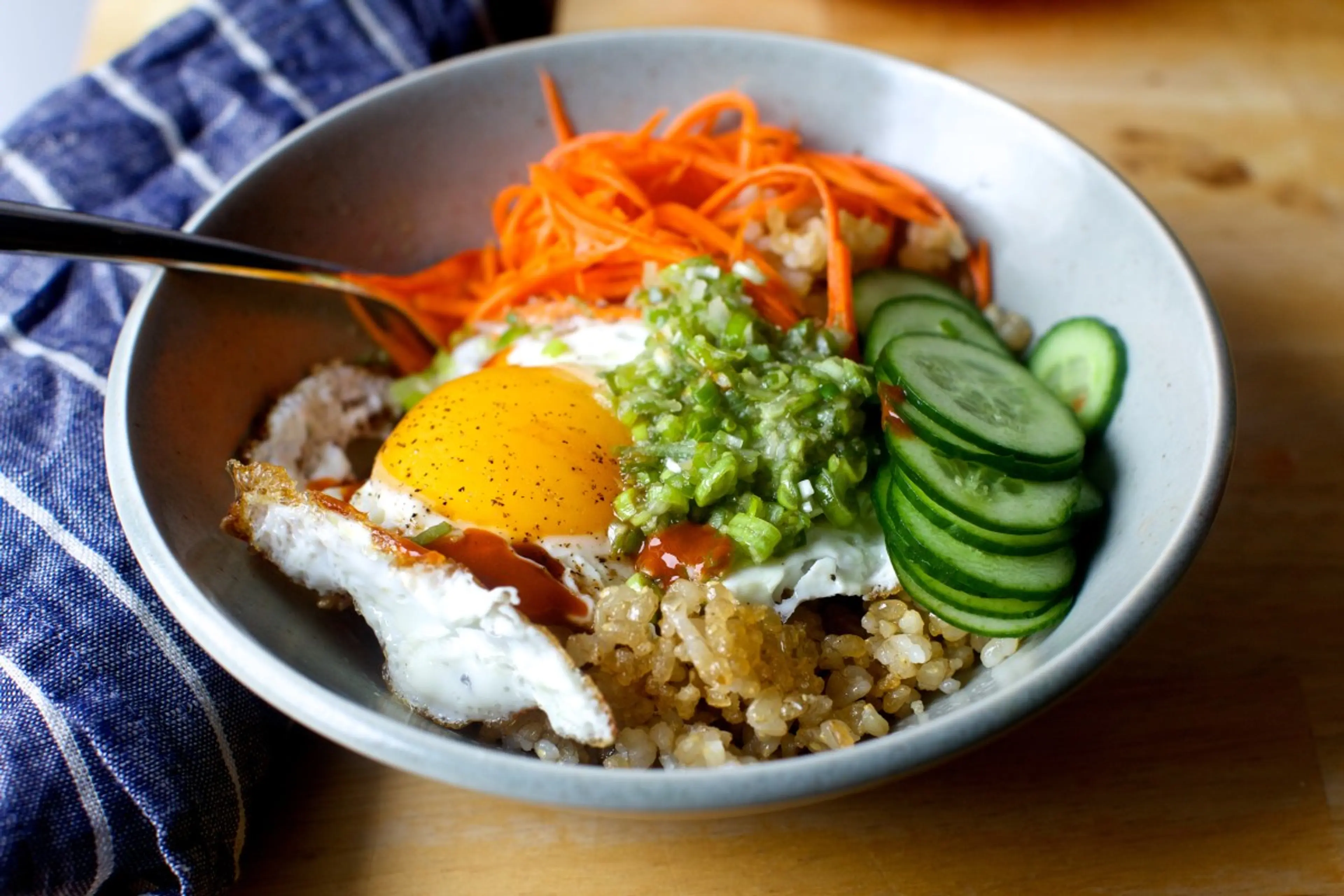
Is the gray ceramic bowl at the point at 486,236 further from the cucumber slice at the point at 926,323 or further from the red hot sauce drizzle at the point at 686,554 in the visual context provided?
the red hot sauce drizzle at the point at 686,554

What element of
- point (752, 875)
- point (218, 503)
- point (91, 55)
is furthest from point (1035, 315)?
point (91, 55)

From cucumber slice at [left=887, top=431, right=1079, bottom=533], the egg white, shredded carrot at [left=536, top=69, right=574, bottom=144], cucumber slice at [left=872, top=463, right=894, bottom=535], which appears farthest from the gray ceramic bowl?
cucumber slice at [left=872, top=463, right=894, bottom=535]

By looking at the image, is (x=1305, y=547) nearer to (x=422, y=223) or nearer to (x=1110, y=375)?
(x=1110, y=375)

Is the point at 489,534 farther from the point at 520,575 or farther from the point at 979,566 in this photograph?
the point at 979,566

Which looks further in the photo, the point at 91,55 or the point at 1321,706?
the point at 91,55

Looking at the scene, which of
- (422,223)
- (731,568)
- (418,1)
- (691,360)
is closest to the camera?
(731,568)

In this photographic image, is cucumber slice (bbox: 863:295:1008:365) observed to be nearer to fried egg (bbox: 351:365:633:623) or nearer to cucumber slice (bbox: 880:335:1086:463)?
cucumber slice (bbox: 880:335:1086:463)

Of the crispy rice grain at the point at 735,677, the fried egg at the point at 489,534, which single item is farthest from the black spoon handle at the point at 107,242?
the crispy rice grain at the point at 735,677
